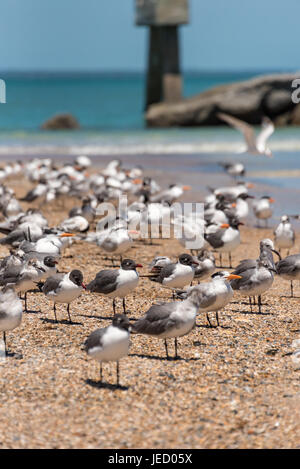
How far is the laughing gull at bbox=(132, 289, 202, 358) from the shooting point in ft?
Result: 27.0

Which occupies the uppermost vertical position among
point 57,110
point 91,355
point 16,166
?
point 91,355

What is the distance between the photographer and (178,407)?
7.33 meters

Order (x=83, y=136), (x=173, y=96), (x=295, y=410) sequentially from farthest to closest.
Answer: (x=173, y=96)
(x=83, y=136)
(x=295, y=410)

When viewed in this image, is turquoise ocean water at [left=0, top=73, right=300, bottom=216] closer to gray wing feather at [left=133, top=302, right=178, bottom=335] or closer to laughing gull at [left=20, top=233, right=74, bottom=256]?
laughing gull at [left=20, top=233, right=74, bottom=256]

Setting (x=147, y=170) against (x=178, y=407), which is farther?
(x=147, y=170)

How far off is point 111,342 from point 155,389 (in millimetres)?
611

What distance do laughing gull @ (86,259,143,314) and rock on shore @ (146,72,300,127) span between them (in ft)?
138

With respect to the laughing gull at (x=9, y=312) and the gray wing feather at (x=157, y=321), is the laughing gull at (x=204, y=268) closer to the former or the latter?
the gray wing feather at (x=157, y=321)

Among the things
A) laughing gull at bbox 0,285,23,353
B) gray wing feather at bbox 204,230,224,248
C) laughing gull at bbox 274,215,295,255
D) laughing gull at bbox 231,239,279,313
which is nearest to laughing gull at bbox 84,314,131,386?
laughing gull at bbox 0,285,23,353

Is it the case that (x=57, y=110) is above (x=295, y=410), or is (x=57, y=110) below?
below

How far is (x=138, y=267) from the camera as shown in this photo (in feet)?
39.2

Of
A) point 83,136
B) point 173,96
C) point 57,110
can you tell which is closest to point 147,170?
point 83,136

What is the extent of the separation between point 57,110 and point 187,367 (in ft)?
242
